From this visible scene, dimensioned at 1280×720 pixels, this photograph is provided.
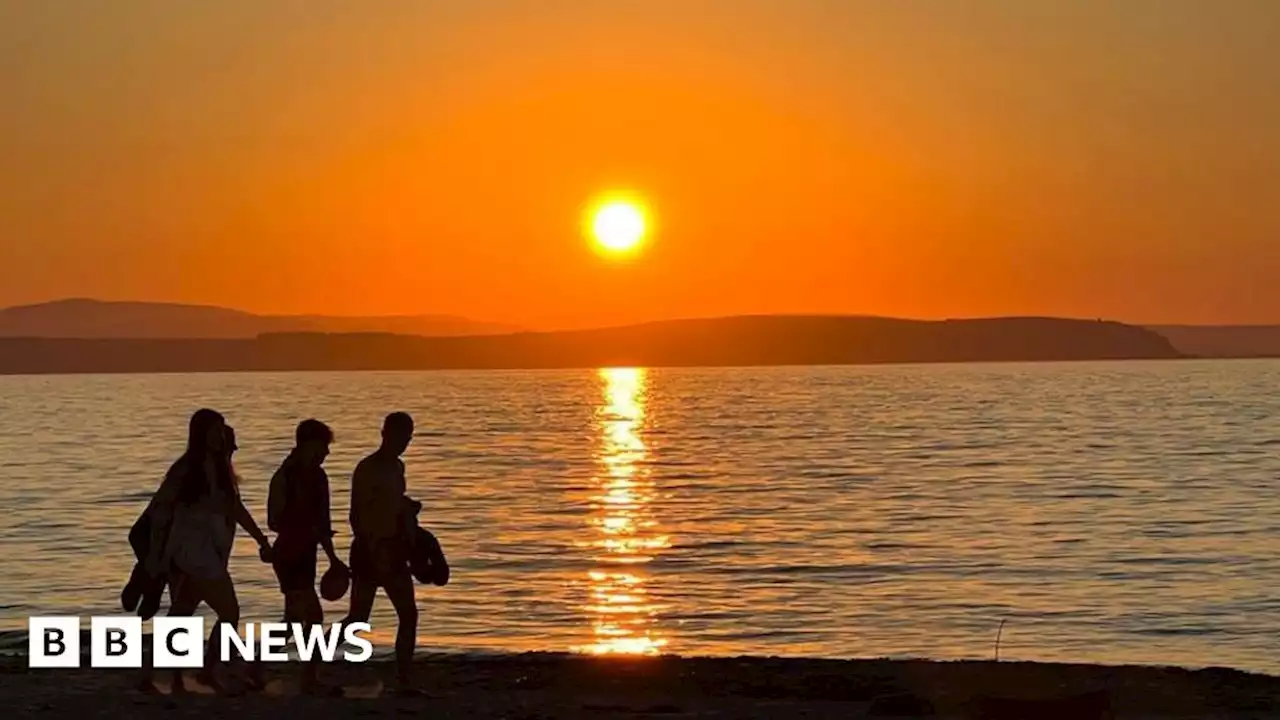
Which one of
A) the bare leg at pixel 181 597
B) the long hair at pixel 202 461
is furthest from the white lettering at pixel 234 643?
the long hair at pixel 202 461

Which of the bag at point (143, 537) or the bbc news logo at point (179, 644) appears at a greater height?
the bag at point (143, 537)

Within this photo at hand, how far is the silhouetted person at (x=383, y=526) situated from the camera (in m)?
12.5

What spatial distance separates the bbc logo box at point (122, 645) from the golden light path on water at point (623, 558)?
14.3ft

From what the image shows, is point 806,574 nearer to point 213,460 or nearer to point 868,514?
point 868,514

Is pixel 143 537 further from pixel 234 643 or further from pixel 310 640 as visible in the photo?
pixel 234 643

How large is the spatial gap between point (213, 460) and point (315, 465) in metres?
0.73

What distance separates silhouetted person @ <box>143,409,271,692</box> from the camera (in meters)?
12.0

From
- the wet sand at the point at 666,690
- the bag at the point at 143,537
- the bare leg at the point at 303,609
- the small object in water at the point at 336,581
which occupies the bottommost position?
the wet sand at the point at 666,690

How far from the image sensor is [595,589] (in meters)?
26.9

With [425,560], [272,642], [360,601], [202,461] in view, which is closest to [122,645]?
[272,642]

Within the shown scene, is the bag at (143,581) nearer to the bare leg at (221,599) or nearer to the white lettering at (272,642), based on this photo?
the bare leg at (221,599)

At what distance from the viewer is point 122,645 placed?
53.5 feet

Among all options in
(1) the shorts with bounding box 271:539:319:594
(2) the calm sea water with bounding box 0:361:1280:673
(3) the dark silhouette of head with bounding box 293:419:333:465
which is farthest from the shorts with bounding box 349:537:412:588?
(2) the calm sea water with bounding box 0:361:1280:673

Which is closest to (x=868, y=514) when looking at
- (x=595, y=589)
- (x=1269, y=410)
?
(x=595, y=589)
